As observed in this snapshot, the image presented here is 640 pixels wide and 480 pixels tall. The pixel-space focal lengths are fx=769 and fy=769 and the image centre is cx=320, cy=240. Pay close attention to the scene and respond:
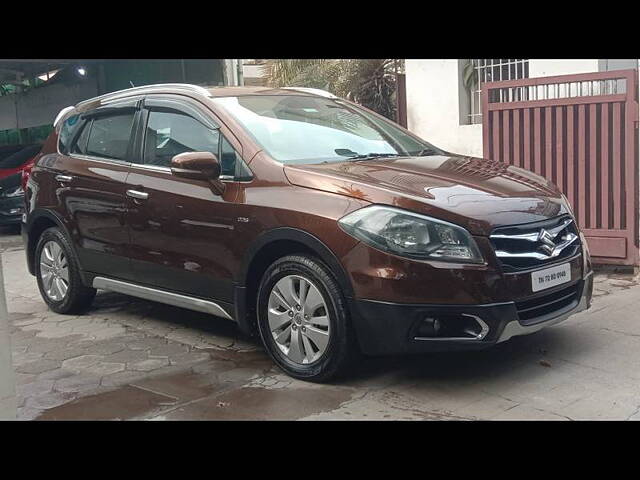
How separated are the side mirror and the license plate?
2.05 m

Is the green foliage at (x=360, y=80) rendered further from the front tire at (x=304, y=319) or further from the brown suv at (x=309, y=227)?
the front tire at (x=304, y=319)

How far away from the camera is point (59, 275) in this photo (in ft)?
21.2

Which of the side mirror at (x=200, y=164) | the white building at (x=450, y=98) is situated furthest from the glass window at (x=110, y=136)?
the white building at (x=450, y=98)

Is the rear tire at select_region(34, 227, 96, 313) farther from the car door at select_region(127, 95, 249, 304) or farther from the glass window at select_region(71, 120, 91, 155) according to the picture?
the car door at select_region(127, 95, 249, 304)

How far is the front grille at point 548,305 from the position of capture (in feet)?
13.8

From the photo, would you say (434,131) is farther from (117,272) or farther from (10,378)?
(10,378)

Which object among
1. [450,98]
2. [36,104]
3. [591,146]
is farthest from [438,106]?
[36,104]

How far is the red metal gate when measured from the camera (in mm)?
6973

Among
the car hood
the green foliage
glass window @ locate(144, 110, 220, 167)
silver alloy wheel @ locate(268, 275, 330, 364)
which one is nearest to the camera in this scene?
the car hood

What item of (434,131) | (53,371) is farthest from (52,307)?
(434,131)

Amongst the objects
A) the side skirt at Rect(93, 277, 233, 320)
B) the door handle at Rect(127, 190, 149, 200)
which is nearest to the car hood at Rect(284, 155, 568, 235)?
the side skirt at Rect(93, 277, 233, 320)

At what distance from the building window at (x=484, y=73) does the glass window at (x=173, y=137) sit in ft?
19.1

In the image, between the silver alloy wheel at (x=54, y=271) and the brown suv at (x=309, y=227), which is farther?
the silver alloy wheel at (x=54, y=271)

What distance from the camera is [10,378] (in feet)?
9.95
